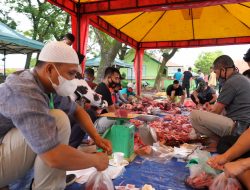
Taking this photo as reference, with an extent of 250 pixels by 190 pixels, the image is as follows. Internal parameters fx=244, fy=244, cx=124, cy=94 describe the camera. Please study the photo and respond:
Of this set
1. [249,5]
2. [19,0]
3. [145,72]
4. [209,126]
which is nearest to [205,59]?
[145,72]

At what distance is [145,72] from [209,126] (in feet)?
109

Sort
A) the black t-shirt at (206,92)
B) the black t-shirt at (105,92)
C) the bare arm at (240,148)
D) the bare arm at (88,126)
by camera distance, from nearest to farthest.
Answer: the bare arm at (240,148), the bare arm at (88,126), the black t-shirt at (105,92), the black t-shirt at (206,92)

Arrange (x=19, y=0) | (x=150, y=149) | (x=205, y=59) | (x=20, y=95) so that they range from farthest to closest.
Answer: (x=205, y=59), (x=19, y=0), (x=150, y=149), (x=20, y=95)

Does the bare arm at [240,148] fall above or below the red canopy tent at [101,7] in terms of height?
below

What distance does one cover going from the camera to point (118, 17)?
7.64 metres

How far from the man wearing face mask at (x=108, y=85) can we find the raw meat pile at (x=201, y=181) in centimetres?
192

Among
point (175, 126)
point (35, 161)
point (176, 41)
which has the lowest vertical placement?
point (175, 126)

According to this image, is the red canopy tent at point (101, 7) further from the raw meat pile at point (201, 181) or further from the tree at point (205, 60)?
the tree at point (205, 60)

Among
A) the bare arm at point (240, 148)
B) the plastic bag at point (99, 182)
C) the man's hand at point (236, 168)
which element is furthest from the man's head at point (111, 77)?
the man's hand at point (236, 168)

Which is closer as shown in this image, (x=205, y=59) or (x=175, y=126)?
(x=175, y=126)

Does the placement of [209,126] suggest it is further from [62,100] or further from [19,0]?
[19,0]

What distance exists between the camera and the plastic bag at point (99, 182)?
2002mm

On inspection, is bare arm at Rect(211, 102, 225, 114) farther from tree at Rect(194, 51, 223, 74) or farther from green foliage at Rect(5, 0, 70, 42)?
tree at Rect(194, 51, 223, 74)

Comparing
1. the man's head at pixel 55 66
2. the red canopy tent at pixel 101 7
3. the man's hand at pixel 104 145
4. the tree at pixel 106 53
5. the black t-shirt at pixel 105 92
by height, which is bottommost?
the man's hand at pixel 104 145
